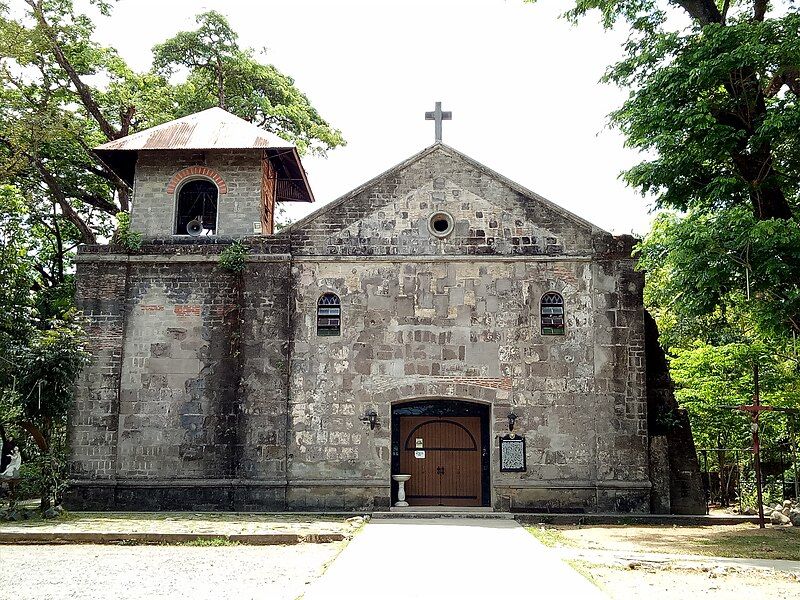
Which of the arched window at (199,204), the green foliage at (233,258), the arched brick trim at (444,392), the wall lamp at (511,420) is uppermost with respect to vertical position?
the arched window at (199,204)

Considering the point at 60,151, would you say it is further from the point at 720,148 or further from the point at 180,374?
the point at 720,148

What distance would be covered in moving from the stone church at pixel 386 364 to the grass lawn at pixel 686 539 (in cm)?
177

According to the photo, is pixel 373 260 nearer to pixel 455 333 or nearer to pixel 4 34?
pixel 455 333

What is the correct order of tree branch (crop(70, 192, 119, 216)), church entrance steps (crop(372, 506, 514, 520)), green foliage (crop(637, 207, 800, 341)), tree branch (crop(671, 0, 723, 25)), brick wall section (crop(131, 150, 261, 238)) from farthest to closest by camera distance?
tree branch (crop(70, 192, 119, 216)) < brick wall section (crop(131, 150, 261, 238)) < church entrance steps (crop(372, 506, 514, 520)) < tree branch (crop(671, 0, 723, 25)) < green foliage (crop(637, 207, 800, 341))

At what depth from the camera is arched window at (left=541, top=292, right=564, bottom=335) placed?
18234mm

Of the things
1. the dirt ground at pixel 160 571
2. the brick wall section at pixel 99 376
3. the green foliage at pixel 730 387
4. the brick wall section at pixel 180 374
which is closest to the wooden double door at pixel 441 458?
the brick wall section at pixel 180 374

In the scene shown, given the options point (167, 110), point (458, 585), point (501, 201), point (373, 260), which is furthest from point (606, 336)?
point (167, 110)

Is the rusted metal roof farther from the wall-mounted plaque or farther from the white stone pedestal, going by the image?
the wall-mounted plaque

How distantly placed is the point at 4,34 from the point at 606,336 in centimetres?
1495

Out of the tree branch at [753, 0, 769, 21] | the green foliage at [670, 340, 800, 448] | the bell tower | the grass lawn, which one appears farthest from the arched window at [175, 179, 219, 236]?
the green foliage at [670, 340, 800, 448]

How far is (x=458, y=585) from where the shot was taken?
9375 mm

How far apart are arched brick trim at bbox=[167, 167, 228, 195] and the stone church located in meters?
1.32

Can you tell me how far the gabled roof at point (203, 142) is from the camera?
19.4 meters

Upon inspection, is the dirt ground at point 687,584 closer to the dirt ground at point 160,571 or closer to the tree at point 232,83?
the dirt ground at point 160,571
